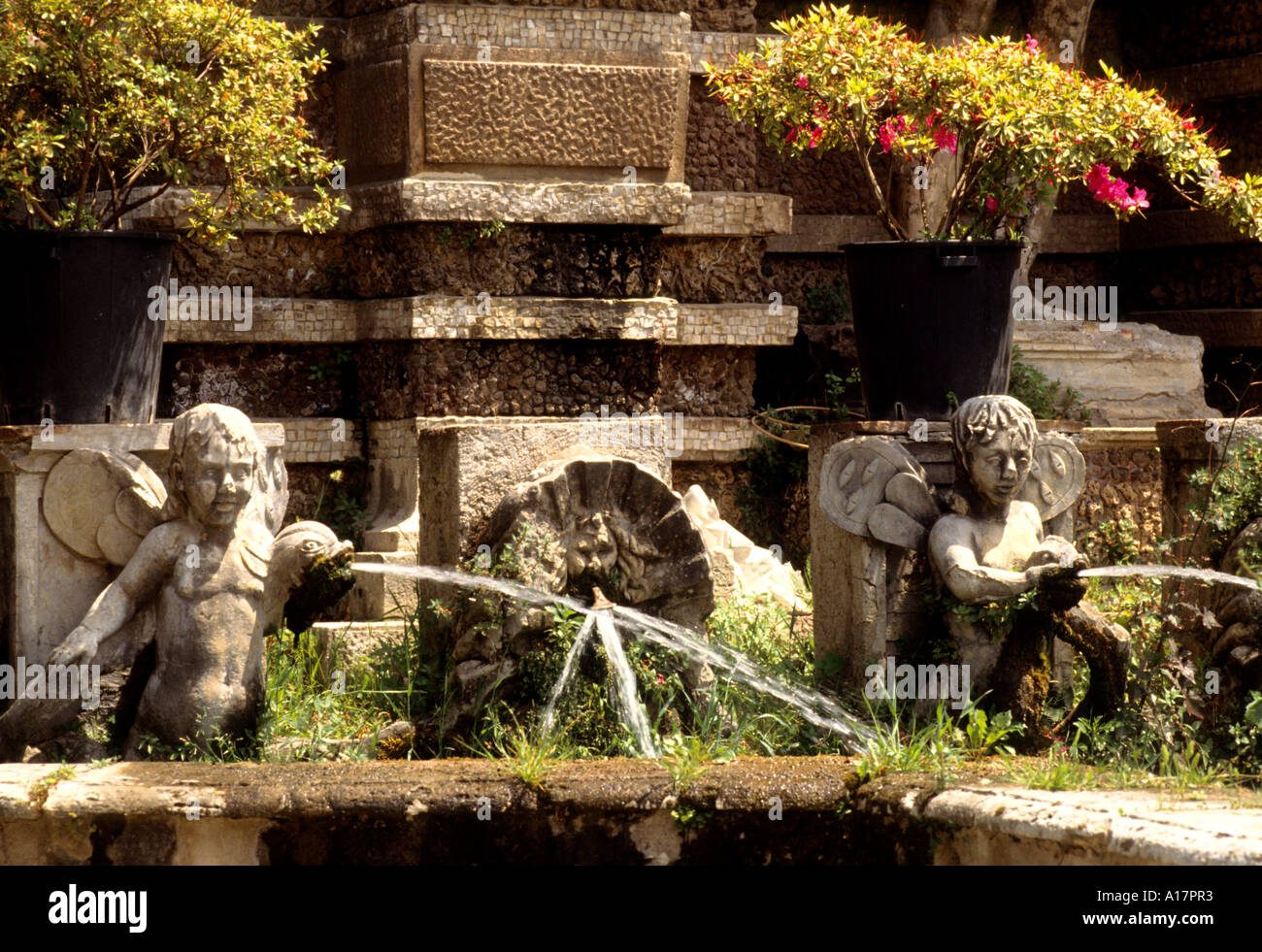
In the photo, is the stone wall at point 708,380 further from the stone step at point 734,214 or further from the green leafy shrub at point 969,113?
the green leafy shrub at point 969,113

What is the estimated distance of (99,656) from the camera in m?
5.75

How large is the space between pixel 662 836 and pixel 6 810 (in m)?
1.77

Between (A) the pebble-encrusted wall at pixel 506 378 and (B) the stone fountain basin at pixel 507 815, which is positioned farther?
(A) the pebble-encrusted wall at pixel 506 378

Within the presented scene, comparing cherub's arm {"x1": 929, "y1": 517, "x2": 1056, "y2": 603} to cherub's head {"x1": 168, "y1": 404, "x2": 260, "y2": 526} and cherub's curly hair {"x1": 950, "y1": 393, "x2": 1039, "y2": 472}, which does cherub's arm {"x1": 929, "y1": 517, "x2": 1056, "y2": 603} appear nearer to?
cherub's curly hair {"x1": 950, "y1": 393, "x2": 1039, "y2": 472}

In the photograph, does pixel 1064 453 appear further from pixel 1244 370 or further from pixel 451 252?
pixel 1244 370

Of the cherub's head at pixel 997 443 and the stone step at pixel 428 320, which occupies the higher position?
the stone step at pixel 428 320

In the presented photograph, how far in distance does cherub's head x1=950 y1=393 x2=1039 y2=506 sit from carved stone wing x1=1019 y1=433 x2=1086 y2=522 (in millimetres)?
278

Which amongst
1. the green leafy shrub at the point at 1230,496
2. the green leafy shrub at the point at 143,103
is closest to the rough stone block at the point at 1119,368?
the green leafy shrub at the point at 1230,496

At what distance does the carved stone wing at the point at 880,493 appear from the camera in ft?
20.5

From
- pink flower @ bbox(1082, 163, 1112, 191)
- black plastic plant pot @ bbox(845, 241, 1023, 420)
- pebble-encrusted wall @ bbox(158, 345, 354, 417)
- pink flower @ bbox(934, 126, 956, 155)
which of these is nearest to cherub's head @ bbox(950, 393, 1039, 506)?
black plastic plant pot @ bbox(845, 241, 1023, 420)

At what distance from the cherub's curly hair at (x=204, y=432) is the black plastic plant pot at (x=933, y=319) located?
7.82ft

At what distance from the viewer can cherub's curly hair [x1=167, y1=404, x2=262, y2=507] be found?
5.63 meters

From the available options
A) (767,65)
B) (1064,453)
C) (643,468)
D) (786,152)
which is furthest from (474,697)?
(786,152)
